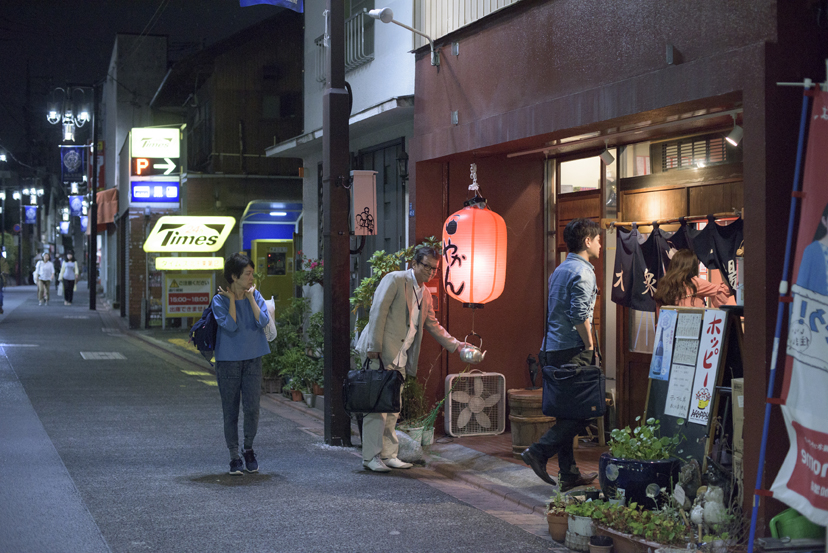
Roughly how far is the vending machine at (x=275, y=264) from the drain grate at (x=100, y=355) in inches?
202

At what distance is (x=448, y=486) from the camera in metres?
8.09

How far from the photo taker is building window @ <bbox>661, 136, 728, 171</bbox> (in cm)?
814

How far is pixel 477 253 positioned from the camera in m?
9.23

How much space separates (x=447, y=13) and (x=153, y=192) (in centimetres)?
1777

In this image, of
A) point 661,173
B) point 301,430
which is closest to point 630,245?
point 661,173

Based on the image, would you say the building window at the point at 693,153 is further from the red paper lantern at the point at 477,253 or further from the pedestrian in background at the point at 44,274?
the pedestrian in background at the point at 44,274

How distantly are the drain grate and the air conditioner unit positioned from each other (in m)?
11.0

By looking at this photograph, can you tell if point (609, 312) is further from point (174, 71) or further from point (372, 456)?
point (174, 71)

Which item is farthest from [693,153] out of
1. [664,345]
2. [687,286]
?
[664,345]

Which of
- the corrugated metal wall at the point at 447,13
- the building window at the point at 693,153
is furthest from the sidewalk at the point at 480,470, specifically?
the corrugated metal wall at the point at 447,13

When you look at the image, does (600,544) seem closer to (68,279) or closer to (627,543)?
(627,543)

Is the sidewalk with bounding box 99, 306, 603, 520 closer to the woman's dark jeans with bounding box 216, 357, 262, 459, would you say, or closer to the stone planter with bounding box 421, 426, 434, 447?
the stone planter with bounding box 421, 426, 434, 447

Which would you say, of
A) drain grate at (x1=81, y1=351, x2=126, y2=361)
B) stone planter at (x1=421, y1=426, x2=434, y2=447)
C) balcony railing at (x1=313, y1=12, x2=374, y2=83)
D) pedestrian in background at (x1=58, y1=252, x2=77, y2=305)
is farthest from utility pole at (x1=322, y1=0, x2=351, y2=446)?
pedestrian in background at (x1=58, y1=252, x2=77, y2=305)

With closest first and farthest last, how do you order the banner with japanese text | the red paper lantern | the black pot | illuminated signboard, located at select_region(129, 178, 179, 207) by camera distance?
1. the banner with japanese text
2. the black pot
3. the red paper lantern
4. illuminated signboard, located at select_region(129, 178, 179, 207)
